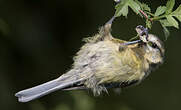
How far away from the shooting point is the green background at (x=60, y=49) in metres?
4.52

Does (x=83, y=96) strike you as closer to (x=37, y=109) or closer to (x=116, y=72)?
(x=37, y=109)

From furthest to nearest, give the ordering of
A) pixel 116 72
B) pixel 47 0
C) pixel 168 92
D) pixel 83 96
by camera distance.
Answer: pixel 168 92
pixel 47 0
pixel 83 96
pixel 116 72

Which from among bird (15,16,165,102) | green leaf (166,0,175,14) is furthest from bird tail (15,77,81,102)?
green leaf (166,0,175,14)

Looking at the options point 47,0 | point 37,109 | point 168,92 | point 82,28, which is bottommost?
point 168,92

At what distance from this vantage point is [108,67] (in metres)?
2.90

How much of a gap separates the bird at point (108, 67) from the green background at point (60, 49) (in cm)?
146

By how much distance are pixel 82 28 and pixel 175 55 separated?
3.91 ft

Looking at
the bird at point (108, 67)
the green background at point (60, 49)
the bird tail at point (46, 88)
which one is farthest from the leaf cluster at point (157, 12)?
the green background at point (60, 49)

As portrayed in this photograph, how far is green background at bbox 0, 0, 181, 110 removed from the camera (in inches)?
178

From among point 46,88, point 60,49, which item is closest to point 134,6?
point 46,88

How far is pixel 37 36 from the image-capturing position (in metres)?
4.70

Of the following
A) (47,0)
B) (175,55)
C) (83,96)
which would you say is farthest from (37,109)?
(175,55)

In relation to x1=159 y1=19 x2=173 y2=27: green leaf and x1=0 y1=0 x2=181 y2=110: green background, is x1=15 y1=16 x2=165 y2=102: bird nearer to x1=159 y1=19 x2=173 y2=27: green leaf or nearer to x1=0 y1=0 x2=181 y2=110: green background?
x1=159 y1=19 x2=173 y2=27: green leaf

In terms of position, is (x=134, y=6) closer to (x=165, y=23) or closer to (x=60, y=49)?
(x=165, y=23)
